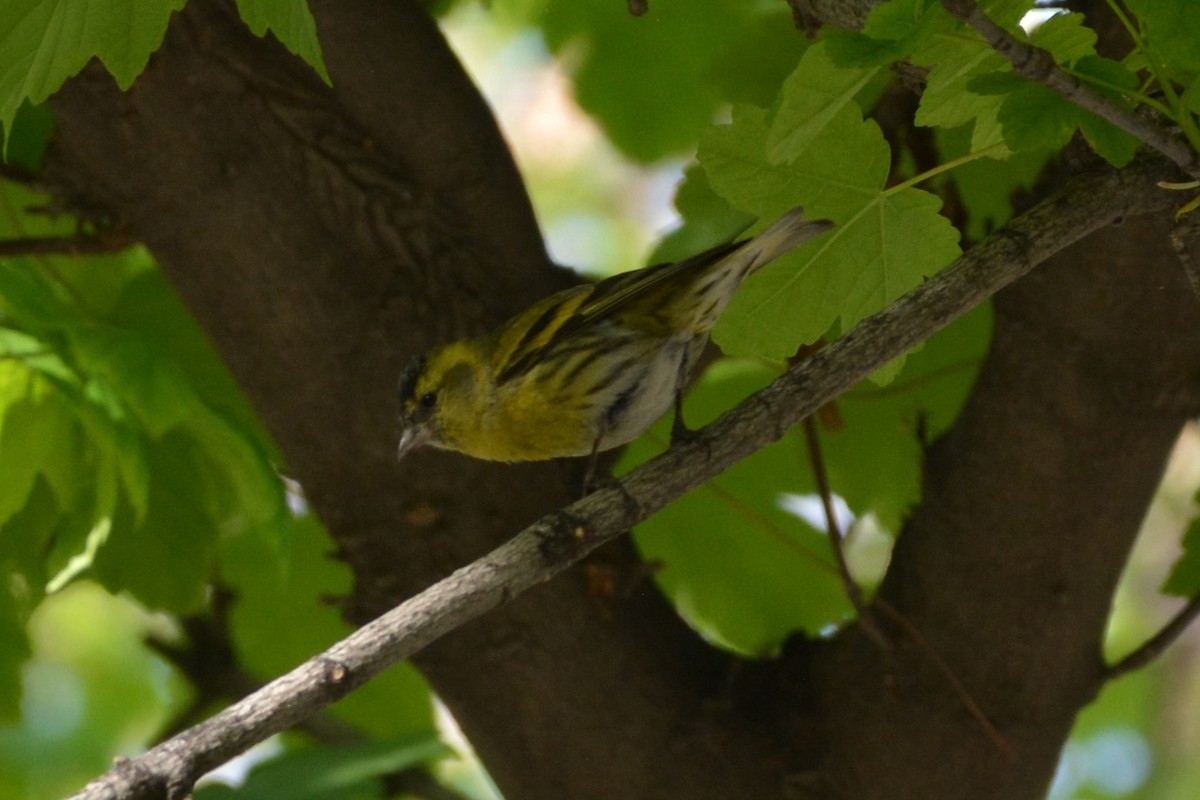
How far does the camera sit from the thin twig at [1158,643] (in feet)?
6.13

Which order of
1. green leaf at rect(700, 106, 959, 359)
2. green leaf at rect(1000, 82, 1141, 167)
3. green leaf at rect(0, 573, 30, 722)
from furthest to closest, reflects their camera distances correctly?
green leaf at rect(0, 573, 30, 722) < green leaf at rect(700, 106, 959, 359) < green leaf at rect(1000, 82, 1141, 167)

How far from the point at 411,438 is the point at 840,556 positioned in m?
0.73

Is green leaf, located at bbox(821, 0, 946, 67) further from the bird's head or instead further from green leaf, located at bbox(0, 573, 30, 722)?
green leaf, located at bbox(0, 573, 30, 722)

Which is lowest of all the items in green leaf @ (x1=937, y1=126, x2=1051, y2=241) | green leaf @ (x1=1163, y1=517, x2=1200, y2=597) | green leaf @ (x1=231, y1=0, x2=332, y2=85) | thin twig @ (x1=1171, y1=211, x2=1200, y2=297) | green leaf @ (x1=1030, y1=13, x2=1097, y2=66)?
green leaf @ (x1=1163, y1=517, x2=1200, y2=597)

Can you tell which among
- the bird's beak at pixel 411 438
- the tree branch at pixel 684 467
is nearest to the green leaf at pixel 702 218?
the bird's beak at pixel 411 438

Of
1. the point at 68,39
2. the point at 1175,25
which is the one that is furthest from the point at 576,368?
the point at 1175,25

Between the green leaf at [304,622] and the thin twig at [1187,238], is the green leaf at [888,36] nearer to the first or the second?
the thin twig at [1187,238]

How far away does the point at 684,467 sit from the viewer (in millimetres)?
1505

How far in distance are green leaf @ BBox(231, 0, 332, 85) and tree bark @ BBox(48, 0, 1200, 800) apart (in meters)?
0.74

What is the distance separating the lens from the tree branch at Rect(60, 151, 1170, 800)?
1.22 m

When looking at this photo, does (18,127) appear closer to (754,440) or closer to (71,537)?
(71,537)

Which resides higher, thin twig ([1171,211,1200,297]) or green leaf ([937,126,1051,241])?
green leaf ([937,126,1051,241])

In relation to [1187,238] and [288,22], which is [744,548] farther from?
[288,22]

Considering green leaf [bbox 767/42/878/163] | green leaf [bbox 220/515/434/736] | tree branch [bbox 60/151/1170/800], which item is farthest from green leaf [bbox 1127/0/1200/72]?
green leaf [bbox 220/515/434/736]
